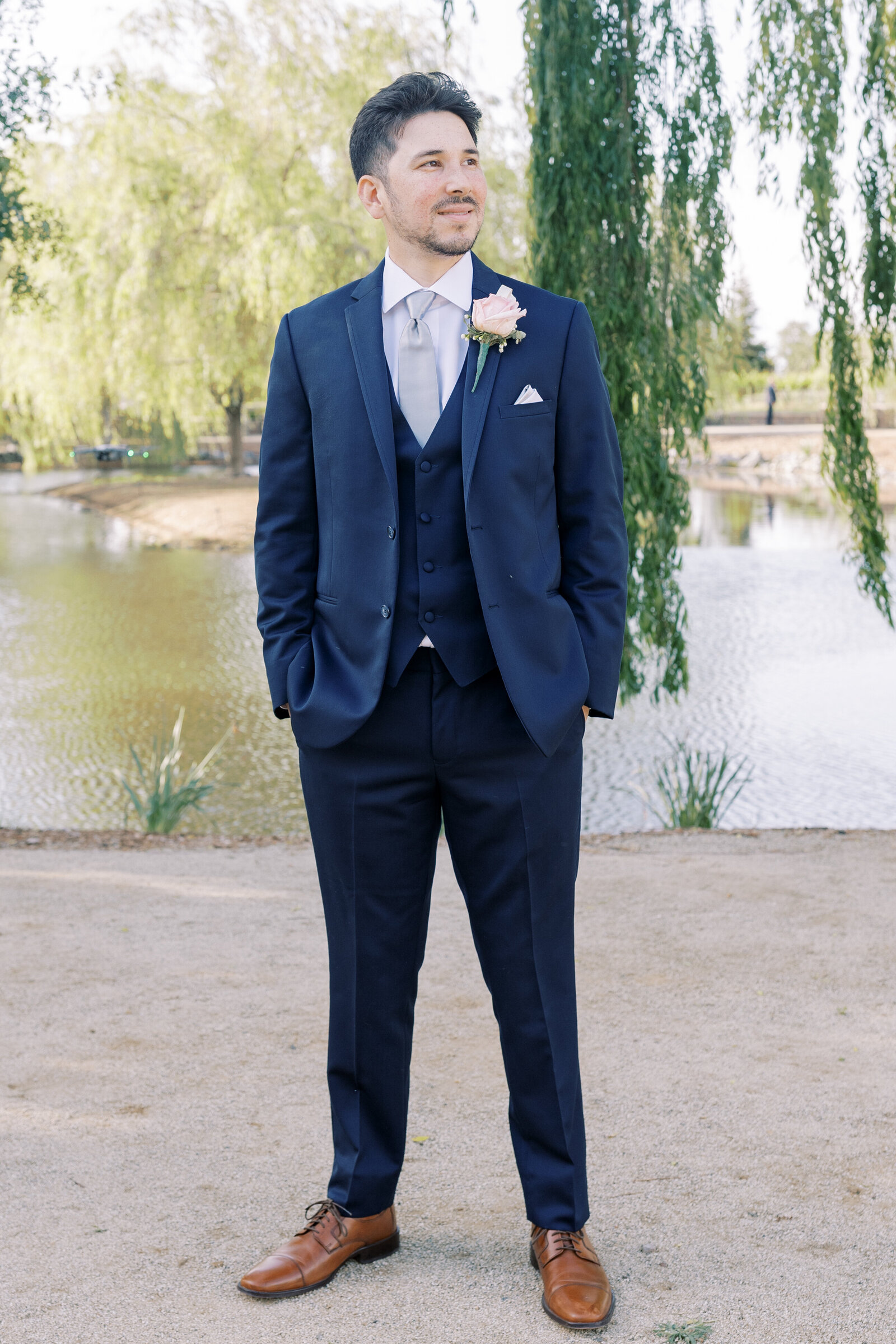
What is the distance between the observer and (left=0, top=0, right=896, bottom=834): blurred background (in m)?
5.58

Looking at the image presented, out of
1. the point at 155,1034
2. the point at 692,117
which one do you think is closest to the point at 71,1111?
the point at 155,1034

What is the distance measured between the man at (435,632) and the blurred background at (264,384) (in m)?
3.61

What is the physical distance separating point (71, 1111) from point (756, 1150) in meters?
1.57

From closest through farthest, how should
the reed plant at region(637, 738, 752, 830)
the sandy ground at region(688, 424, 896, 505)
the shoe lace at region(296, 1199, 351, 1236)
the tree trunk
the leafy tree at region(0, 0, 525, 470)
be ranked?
the shoe lace at region(296, 1199, 351, 1236), the reed plant at region(637, 738, 752, 830), the leafy tree at region(0, 0, 525, 470), the tree trunk, the sandy ground at region(688, 424, 896, 505)

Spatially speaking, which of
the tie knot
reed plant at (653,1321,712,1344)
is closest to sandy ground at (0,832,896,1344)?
reed plant at (653,1321,712,1344)

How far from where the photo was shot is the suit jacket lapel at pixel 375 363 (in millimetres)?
2078

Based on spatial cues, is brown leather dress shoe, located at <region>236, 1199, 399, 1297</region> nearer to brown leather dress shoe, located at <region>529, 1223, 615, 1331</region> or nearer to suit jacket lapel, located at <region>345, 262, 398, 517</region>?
brown leather dress shoe, located at <region>529, 1223, 615, 1331</region>

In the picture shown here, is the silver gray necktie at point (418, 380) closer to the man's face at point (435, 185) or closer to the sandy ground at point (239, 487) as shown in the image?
the man's face at point (435, 185)

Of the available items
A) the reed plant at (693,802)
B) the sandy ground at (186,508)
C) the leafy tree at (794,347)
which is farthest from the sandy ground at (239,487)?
the leafy tree at (794,347)

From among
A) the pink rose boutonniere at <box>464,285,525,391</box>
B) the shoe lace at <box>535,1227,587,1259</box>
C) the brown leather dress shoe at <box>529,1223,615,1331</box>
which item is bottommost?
the brown leather dress shoe at <box>529,1223,615,1331</box>

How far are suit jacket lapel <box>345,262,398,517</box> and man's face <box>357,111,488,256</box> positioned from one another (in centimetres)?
10

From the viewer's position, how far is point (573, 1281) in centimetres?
212

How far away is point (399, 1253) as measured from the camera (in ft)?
7.65

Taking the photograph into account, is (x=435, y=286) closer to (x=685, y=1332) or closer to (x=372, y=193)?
(x=372, y=193)
